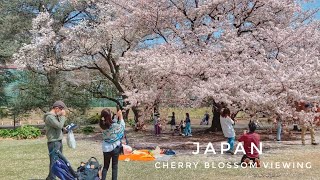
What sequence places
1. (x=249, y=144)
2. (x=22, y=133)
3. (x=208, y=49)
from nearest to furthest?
(x=249, y=144), (x=208, y=49), (x=22, y=133)

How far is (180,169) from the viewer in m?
10.3

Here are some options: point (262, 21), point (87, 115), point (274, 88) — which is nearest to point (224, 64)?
point (274, 88)

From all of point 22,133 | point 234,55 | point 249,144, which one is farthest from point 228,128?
point 22,133

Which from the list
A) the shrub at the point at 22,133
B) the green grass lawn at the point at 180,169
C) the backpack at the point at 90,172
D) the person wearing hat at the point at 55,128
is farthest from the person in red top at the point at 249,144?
the shrub at the point at 22,133

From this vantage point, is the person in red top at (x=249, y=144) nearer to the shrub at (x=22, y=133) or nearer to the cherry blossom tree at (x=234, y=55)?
the cherry blossom tree at (x=234, y=55)

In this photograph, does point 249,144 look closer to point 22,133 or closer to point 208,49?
point 208,49

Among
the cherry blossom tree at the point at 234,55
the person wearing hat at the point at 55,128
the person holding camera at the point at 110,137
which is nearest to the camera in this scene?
the person holding camera at the point at 110,137

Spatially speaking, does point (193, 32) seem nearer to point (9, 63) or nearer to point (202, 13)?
point (202, 13)

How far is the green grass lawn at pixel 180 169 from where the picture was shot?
936cm

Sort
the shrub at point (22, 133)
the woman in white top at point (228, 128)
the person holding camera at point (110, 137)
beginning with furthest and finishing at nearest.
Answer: the shrub at point (22, 133) < the woman in white top at point (228, 128) < the person holding camera at point (110, 137)

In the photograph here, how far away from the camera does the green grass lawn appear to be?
9.36 metres

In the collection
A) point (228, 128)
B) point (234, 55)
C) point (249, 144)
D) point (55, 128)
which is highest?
point (234, 55)

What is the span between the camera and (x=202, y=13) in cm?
1850

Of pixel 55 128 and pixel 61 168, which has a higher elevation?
pixel 55 128
